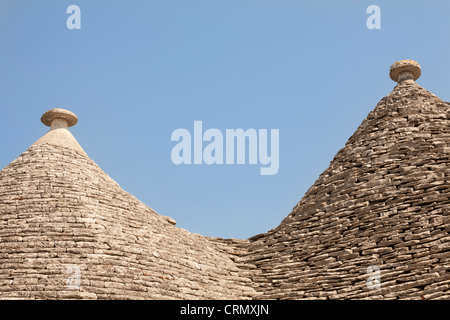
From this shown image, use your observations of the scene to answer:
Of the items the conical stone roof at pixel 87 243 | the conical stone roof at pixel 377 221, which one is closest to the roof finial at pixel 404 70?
the conical stone roof at pixel 377 221

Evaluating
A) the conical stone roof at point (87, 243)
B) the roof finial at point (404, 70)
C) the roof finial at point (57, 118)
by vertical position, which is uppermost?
the roof finial at point (404, 70)

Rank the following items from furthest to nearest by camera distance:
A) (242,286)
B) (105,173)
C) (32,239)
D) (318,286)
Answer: (105,173) < (242,286) < (318,286) < (32,239)

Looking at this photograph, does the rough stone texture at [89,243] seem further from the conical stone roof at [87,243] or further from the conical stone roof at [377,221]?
the conical stone roof at [377,221]

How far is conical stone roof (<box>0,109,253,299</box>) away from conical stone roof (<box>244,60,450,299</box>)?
1.28 meters

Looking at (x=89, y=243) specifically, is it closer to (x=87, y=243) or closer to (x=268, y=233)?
(x=87, y=243)

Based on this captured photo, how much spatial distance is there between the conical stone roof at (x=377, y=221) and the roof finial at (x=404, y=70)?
55cm

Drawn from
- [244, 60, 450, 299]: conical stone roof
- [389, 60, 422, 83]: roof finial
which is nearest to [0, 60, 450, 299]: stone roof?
[244, 60, 450, 299]: conical stone roof

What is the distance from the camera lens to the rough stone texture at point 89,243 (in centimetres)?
1216

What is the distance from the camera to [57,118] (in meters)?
16.8
